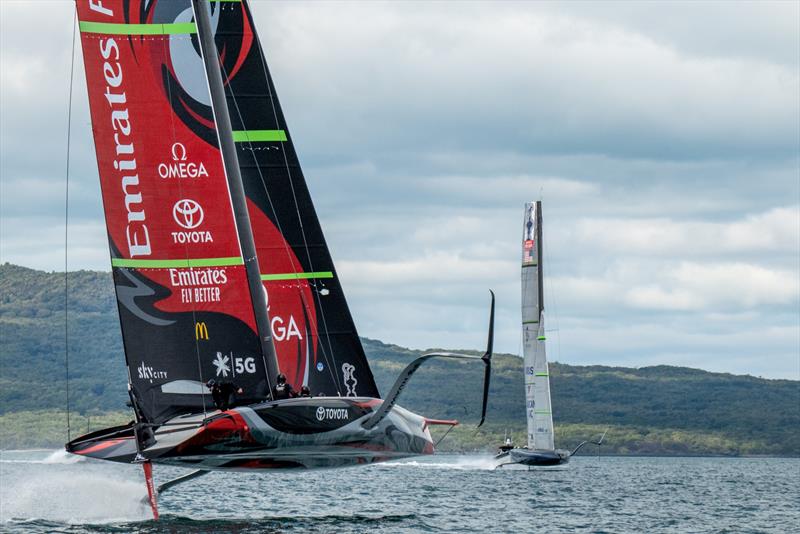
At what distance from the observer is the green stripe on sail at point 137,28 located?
95.6ft

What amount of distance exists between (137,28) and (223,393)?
23.8ft

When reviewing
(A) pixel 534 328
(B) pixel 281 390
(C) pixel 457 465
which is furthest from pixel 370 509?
(C) pixel 457 465

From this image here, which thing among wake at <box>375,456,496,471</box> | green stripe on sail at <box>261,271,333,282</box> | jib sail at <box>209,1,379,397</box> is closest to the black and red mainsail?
jib sail at <box>209,1,379,397</box>

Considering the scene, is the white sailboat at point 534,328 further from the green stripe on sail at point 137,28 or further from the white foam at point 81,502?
the green stripe on sail at point 137,28

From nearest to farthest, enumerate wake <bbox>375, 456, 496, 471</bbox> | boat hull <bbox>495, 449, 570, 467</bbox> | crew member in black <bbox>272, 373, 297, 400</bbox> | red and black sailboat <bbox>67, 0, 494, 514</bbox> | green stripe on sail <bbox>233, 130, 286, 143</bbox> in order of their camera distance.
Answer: red and black sailboat <bbox>67, 0, 494, 514</bbox>, crew member in black <bbox>272, 373, 297, 400</bbox>, green stripe on sail <bbox>233, 130, 286, 143</bbox>, boat hull <bbox>495, 449, 570, 467</bbox>, wake <bbox>375, 456, 496, 471</bbox>

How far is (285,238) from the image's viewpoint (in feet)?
112

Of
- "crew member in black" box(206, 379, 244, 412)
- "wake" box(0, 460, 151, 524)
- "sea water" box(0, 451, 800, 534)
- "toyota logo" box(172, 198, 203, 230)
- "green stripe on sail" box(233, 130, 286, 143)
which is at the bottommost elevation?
"sea water" box(0, 451, 800, 534)

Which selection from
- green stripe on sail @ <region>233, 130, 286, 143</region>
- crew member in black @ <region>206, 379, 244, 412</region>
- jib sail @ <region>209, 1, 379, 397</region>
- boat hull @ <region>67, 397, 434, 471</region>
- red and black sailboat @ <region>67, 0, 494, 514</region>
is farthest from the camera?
green stripe on sail @ <region>233, 130, 286, 143</region>

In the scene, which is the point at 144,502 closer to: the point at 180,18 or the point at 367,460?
the point at 367,460

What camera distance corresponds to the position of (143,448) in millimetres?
28172

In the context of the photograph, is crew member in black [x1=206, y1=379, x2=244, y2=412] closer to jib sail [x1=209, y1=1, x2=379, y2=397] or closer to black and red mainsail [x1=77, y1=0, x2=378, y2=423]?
black and red mainsail [x1=77, y1=0, x2=378, y2=423]

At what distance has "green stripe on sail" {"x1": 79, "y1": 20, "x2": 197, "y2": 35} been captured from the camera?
95.6ft

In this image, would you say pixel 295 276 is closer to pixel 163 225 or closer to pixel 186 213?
pixel 186 213

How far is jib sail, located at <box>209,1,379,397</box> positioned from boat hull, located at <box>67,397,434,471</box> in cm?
294
